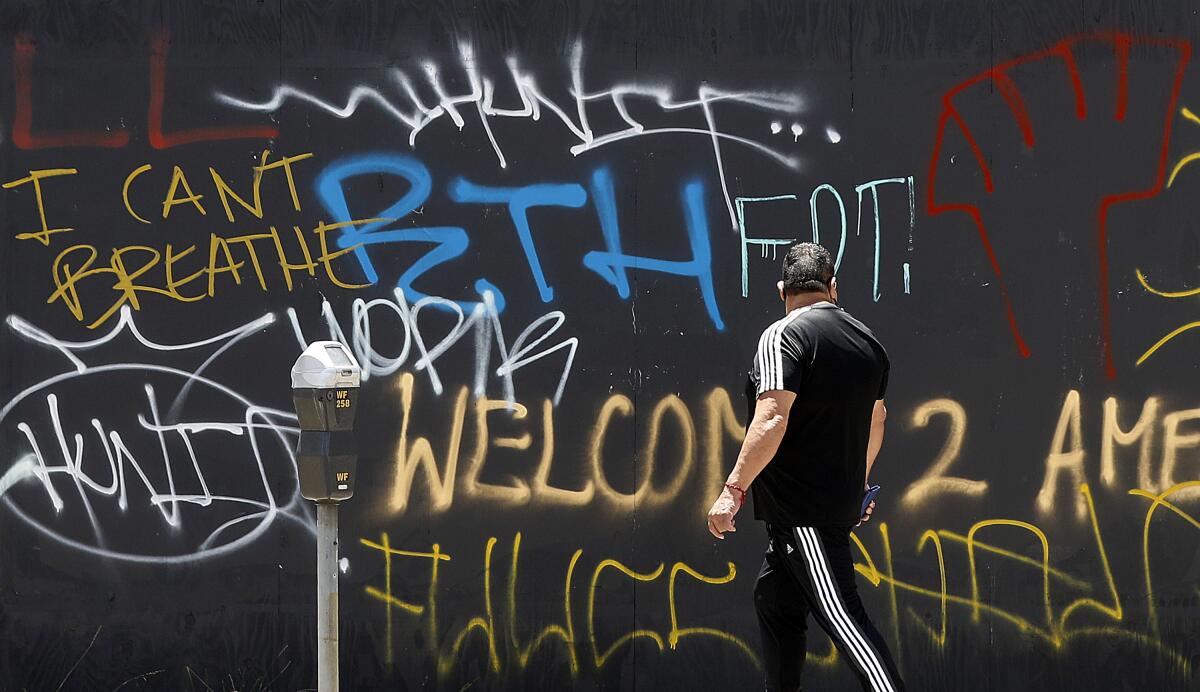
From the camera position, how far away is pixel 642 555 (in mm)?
5543

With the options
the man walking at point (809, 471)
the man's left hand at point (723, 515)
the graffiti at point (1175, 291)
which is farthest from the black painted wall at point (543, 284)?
the man's left hand at point (723, 515)

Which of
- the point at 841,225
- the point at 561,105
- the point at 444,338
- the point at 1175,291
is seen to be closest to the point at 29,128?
the point at 444,338

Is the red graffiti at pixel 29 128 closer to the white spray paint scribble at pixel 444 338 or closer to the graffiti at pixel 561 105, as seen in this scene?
the graffiti at pixel 561 105

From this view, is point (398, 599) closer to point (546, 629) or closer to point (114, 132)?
point (546, 629)

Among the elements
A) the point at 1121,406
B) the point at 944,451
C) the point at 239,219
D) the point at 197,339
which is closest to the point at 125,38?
the point at 239,219

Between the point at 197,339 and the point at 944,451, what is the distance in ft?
10.0

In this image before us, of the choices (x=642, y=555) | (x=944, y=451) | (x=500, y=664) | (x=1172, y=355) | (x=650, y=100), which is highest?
(x=650, y=100)

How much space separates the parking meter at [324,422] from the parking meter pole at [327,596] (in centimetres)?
15

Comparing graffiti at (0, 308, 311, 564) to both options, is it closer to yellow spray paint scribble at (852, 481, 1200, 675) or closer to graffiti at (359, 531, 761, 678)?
graffiti at (359, 531, 761, 678)

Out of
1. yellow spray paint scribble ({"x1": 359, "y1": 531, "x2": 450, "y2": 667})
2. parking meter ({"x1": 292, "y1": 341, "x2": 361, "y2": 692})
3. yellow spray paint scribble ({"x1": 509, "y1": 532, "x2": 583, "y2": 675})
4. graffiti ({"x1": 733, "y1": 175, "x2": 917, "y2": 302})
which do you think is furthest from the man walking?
yellow spray paint scribble ({"x1": 359, "y1": 531, "x2": 450, "y2": 667})

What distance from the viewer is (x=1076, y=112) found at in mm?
5535

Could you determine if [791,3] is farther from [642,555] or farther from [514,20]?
[642,555]

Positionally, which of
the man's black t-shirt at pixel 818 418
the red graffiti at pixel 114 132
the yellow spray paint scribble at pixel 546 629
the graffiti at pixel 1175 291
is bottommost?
the yellow spray paint scribble at pixel 546 629

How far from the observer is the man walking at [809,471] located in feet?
14.6
